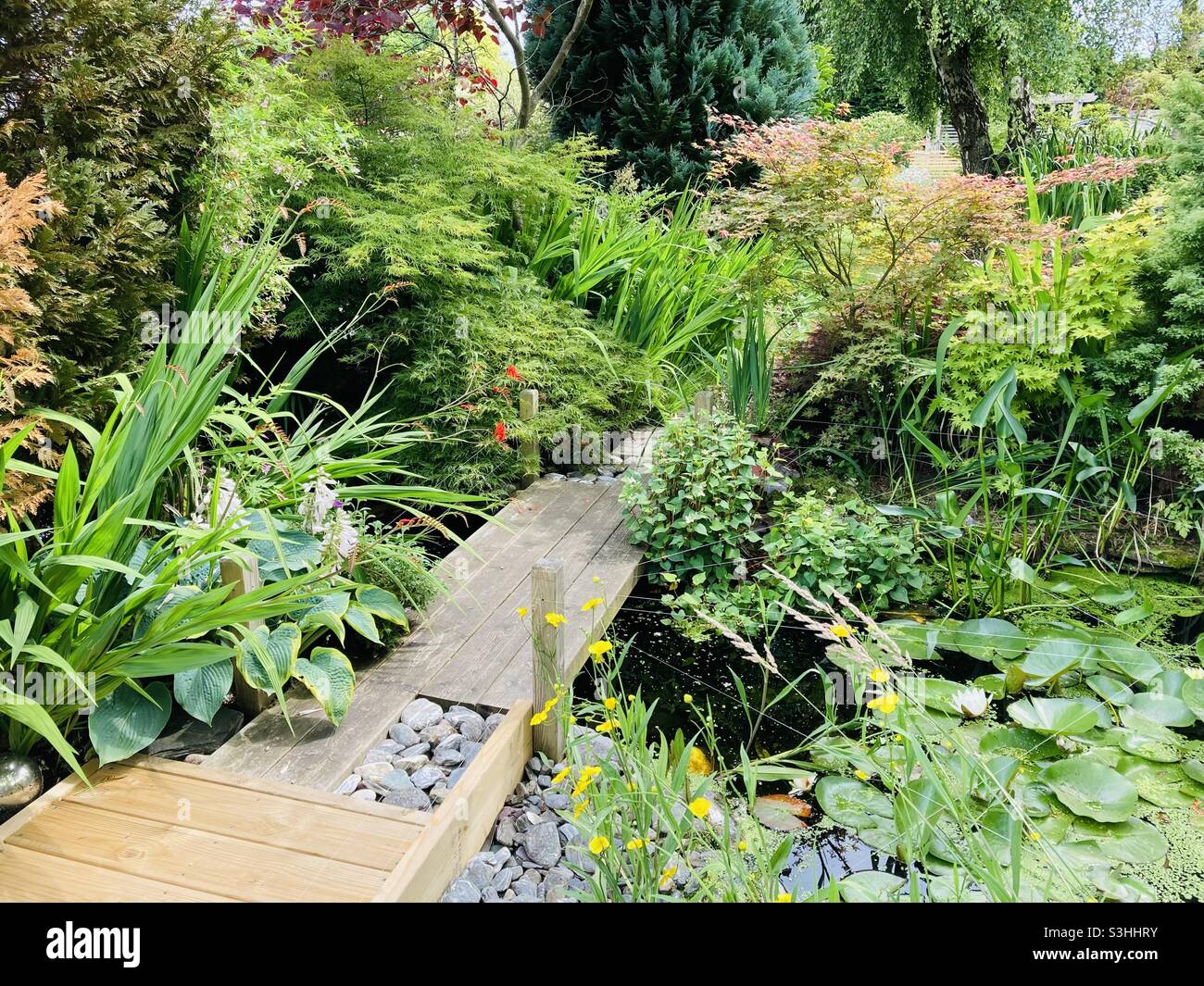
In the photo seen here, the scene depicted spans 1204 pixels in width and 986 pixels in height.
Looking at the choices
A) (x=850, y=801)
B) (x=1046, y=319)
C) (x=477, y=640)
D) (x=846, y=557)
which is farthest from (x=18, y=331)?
(x=1046, y=319)

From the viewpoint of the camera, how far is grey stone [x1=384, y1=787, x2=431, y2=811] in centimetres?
209

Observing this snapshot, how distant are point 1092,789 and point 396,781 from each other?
1.75 m

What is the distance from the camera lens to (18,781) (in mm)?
1946

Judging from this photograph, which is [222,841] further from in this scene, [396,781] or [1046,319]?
[1046,319]

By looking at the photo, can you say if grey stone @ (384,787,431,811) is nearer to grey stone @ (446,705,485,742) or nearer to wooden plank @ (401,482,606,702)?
grey stone @ (446,705,485,742)

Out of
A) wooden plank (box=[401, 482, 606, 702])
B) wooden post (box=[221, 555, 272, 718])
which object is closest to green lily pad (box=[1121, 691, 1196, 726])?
wooden plank (box=[401, 482, 606, 702])

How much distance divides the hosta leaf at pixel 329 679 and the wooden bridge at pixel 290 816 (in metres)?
0.08

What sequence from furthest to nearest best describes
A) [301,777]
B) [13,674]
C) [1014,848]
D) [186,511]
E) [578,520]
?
1. [578,520]
2. [186,511]
3. [301,777]
4. [13,674]
5. [1014,848]
